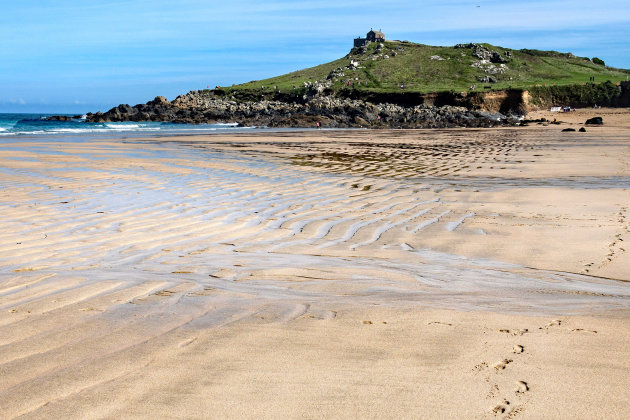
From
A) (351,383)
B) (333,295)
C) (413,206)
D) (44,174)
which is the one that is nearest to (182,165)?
(44,174)

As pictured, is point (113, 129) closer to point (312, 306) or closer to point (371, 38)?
point (312, 306)

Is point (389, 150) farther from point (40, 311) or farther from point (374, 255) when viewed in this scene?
point (40, 311)

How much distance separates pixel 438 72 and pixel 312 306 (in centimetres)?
8935

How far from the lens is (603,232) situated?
674 cm

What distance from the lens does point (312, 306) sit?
3.85 metres

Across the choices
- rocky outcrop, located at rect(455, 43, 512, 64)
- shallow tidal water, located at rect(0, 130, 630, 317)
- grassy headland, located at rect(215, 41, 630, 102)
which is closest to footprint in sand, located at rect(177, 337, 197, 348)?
shallow tidal water, located at rect(0, 130, 630, 317)

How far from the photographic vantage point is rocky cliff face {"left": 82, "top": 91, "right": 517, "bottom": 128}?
164 ft

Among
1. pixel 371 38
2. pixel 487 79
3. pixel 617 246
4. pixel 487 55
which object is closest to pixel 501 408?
pixel 617 246

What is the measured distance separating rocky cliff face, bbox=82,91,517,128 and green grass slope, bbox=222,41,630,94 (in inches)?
369

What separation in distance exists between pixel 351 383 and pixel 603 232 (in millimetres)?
5189

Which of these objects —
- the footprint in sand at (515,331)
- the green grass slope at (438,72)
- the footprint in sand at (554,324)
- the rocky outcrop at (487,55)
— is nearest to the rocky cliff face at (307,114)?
the green grass slope at (438,72)

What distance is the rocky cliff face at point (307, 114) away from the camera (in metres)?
49.8

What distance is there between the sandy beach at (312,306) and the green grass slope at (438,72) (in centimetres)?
6517

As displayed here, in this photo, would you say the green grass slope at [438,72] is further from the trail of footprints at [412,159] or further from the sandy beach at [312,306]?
the sandy beach at [312,306]
